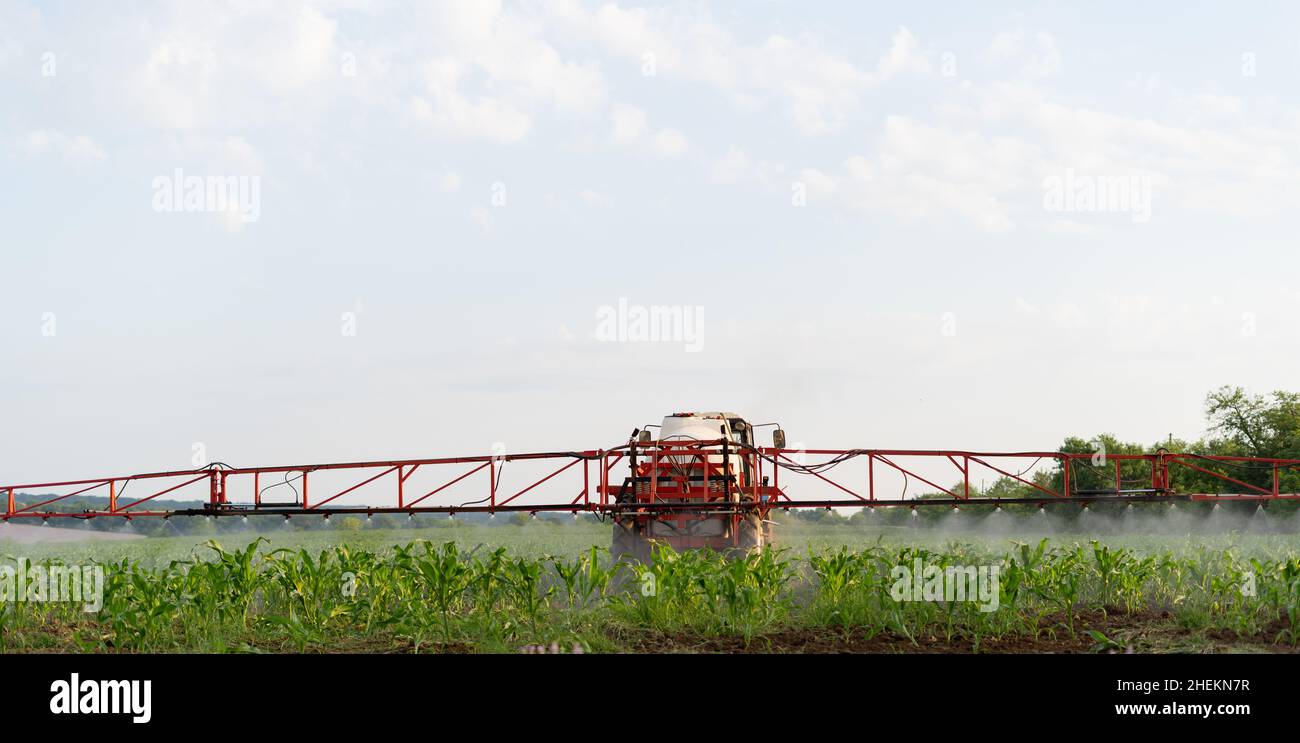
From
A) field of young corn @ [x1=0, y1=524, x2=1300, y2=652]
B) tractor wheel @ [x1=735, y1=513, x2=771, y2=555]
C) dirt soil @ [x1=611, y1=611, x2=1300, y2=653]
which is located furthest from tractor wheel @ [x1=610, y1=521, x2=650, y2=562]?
dirt soil @ [x1=611, y1=611, x2=1300, y2=653]

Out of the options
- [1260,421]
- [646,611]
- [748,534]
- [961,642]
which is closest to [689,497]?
[748,534]

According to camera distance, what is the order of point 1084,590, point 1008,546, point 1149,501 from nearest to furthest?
point 1084,590, point 1149,501, point 1008,546

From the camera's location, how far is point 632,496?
16.2m

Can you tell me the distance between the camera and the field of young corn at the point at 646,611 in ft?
36.0

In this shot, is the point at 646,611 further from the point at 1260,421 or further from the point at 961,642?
the point at 1260,421

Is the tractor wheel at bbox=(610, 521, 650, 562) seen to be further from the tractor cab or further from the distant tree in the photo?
the distant tree

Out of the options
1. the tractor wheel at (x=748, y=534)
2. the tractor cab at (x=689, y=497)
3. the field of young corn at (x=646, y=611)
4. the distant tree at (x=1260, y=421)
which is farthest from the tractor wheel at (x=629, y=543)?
the distant tree at (x=1260, y=421)

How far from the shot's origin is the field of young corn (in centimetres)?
1098

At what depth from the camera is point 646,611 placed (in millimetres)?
11727

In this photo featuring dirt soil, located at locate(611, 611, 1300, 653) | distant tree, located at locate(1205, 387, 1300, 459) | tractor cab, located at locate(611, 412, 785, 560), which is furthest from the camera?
distant tree, located at locate(1205, 387, 1300, 459)

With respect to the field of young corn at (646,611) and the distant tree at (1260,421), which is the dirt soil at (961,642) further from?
the distant tree at (1260,421)
